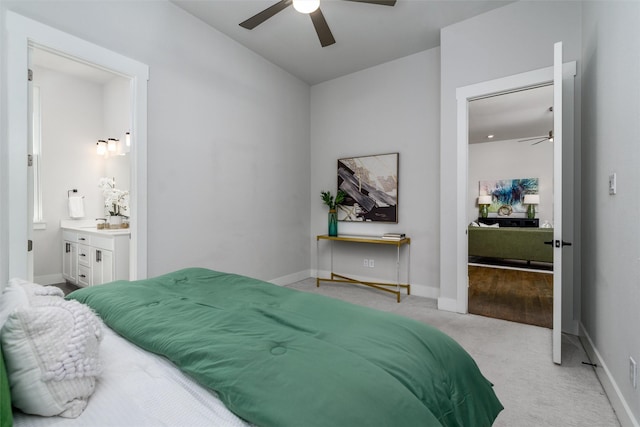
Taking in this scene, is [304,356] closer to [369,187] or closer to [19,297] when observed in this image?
[19,297]

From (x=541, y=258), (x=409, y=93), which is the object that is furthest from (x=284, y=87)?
(x=541, y=258)

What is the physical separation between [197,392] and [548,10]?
3.87 metres

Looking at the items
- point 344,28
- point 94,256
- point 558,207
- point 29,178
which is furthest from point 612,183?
point 94,256

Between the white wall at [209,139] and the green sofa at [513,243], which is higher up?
the white wall at [209,139]

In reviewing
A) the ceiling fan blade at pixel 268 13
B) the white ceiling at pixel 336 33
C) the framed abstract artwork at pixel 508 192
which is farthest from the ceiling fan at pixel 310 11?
the framed abstract artwork at pixel 508 192

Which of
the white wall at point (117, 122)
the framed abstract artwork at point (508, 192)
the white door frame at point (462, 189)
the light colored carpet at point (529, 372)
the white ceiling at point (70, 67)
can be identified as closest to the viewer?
→ the light colored carpet at point (529, 372)

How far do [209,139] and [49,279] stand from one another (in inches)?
123

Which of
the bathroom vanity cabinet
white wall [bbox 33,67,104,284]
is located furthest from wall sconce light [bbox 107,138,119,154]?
the bathroom vanity cabinet

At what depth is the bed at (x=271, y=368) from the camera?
72cm

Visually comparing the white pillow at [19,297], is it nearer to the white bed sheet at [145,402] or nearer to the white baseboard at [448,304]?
the white bed sheet at [145,402]

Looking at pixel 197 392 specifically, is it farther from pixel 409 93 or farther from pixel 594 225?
pixel 409 93

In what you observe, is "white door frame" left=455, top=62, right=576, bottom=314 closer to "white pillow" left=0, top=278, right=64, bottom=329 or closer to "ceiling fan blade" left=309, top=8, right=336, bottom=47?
"ceiling fan blade" left=309, top=8, right=336, bottom=47

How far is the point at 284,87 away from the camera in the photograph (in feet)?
14.0

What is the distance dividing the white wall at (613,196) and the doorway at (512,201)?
2.29ft
